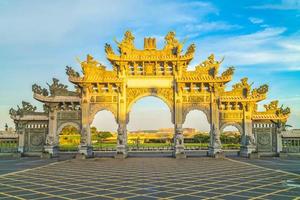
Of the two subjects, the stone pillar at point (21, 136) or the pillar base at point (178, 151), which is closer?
the pillar base at point (178, 151)

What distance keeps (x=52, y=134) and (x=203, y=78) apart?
40.8 ft

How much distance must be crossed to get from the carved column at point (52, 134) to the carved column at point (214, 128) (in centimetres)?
1199

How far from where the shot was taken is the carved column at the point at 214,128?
22.1 meters

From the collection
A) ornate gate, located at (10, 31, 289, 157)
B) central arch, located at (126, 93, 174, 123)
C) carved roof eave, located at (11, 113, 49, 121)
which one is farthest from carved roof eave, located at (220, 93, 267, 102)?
carved roof eave, located at (11, 113, 49, 121)

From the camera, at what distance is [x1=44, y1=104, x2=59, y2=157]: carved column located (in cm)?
2281

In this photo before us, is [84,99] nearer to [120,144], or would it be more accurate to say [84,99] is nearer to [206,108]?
[120,144]

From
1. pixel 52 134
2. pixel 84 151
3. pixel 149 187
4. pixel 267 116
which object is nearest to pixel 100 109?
pixel 84 151

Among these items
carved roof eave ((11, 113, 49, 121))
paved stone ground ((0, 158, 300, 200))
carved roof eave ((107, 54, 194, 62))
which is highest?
→ carved roof eave ((107, 54, 194, 62))

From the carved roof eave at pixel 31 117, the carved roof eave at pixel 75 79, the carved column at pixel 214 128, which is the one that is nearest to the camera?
the carved column at pixel 214 128

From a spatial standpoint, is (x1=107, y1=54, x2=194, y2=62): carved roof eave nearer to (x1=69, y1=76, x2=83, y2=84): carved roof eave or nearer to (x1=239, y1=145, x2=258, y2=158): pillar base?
(x1=69, y1=76, x2=83, y2=84): carved roof eave

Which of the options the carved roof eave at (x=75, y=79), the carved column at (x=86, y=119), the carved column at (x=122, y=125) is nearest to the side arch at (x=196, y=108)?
the carved column at (x=122, y=125)

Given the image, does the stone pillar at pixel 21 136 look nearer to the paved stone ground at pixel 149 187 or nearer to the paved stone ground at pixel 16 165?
the paved stone ground at pixel 16 165

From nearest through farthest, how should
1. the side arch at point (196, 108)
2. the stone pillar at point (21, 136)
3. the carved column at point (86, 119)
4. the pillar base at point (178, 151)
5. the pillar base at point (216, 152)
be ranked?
the pillar base at point (216, 152)
the pillar base at point (178, 151)
the carved column at point (86, 119)
the side arch at point (196, 108)
the stone pillar at point (21, 136)

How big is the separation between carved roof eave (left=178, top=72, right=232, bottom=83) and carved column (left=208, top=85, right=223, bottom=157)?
58 cm
